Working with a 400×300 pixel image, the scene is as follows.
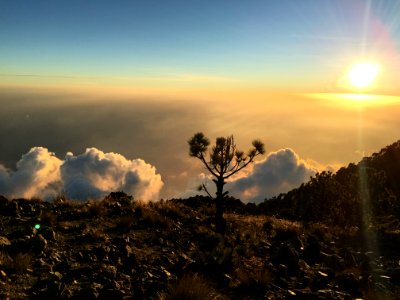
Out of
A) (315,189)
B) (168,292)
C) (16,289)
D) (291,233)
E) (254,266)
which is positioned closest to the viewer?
(16,289)

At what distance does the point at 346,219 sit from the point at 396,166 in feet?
66.4

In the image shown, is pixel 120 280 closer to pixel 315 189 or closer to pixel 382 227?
pixel 382 227

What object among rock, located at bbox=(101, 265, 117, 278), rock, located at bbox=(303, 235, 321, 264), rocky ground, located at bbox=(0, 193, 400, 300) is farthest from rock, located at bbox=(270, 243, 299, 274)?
Result: rock, located at bbox=(101, 265, 117, 278)

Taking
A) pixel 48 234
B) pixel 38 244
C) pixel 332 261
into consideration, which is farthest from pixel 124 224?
Answer: pixel 332 261

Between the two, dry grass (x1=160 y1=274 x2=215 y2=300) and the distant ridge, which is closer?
dry grass (x1=160 y1=274 x2=215 y2=300)

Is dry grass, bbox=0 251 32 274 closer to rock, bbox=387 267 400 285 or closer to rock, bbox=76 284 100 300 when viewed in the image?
rock, bbox=76 284 100 300

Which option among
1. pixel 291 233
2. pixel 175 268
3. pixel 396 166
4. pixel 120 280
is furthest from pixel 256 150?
pixel 396 166

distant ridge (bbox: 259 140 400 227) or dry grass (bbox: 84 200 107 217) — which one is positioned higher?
dry grass (bbox: 84 200 107 217)

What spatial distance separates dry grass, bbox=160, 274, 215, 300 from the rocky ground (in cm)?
2

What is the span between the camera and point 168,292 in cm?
806

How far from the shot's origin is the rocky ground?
8.02 m

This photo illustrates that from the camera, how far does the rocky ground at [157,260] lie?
802 centimetres

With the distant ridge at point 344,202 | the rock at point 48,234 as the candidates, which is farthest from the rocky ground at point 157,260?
the distant ridge at point 344,202

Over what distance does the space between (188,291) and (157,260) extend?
2739 mm
